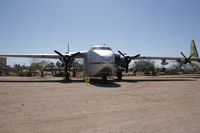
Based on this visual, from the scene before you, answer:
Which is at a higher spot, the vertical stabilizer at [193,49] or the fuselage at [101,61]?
the vertical stabilizer at [193,49]

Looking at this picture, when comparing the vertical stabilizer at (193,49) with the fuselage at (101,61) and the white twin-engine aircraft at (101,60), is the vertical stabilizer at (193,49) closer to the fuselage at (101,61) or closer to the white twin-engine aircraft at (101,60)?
the white twin-engine aircraft at (101,60)

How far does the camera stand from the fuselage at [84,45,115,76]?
24562mm

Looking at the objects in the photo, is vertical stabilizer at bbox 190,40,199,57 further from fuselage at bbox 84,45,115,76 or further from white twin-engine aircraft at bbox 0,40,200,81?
fuselage at bbox 84,45,115,76

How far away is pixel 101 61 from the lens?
24.7m

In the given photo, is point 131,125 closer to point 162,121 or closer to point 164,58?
point 162,121

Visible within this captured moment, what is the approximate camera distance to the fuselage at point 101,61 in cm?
2456

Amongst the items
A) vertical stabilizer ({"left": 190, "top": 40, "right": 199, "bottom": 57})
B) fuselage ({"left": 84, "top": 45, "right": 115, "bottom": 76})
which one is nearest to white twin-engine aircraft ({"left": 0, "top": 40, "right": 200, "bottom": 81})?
fuselage ({"left": 84, "top": 45, "right": 115, "bottom": 76})

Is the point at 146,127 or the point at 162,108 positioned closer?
the point at 146,127

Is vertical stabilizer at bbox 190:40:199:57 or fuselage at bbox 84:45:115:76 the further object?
vertical stabilizer at bbox 190:40:199:57

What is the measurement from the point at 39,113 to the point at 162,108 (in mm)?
4711

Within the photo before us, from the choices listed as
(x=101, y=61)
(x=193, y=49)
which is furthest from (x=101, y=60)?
(x=193, y=49)

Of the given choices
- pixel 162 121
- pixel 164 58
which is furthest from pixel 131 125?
pixel 164 58

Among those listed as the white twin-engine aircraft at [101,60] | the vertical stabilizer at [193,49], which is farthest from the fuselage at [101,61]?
the vertical stabilizer at [193,49]

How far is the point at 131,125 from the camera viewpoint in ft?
24.7
